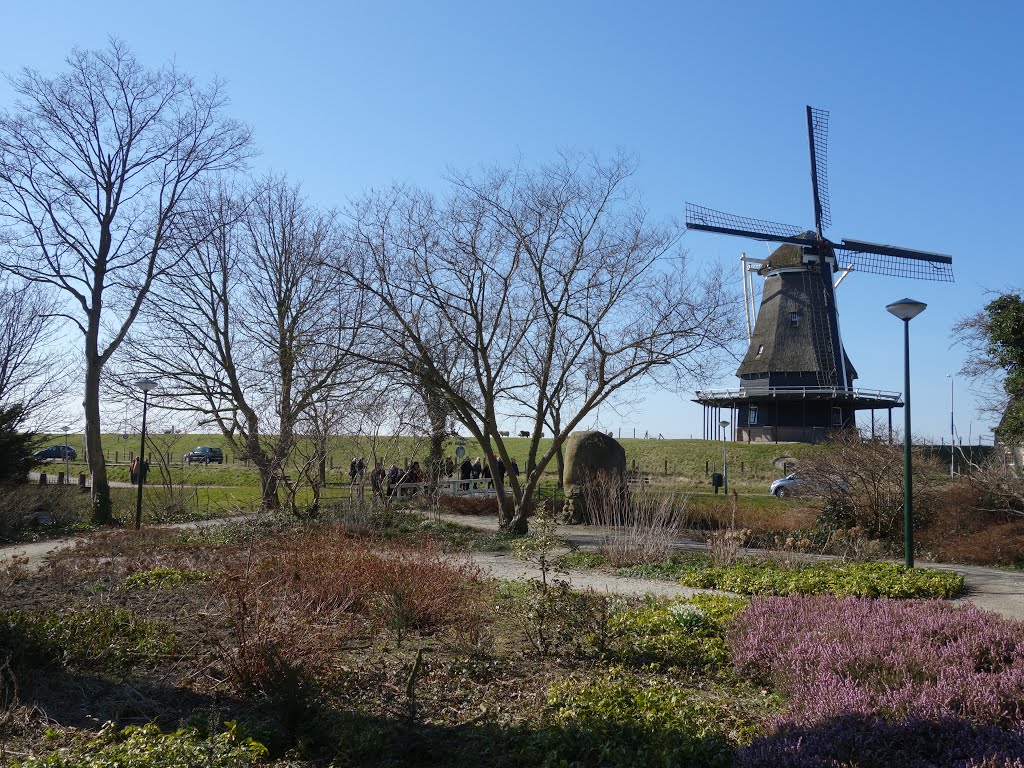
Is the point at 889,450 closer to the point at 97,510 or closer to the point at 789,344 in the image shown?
the point at 97,510

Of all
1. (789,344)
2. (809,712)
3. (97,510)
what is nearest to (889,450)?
(809,712)

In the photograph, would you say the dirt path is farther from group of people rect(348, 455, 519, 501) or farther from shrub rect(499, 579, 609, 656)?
group of people rect(348, 455, 519, 501)

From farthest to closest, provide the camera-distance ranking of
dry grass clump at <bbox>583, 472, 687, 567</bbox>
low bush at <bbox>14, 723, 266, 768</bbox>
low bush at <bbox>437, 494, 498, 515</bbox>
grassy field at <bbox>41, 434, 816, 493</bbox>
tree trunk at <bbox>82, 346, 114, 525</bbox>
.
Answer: grassy field at <bbox>41, 434, 816, 493</bbox> → low bush at <bbox>437, 494, 498, 515</bbox> → tree trunk at <bbox>82, 346, 114, 525</bbox> → dry grass clump at <bbox>583, 472, 687, 567</bbox> → low bush at <bbox>14, 723, 266, 768</bbox>

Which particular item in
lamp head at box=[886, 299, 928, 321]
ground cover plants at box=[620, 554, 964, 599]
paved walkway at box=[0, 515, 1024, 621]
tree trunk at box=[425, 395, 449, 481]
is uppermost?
lamp head at box=[886, 299, 928, 321]

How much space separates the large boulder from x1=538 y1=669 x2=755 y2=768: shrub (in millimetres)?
15162

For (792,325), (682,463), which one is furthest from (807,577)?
(792,325)

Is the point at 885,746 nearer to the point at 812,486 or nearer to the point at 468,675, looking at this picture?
the point at 468,675

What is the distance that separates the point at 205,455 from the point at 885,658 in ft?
172

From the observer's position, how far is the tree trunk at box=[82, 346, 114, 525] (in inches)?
816

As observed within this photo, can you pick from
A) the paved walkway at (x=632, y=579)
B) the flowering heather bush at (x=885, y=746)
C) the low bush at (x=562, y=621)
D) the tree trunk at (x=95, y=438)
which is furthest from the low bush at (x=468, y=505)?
the flowering heather bush at (x=885, y=746)

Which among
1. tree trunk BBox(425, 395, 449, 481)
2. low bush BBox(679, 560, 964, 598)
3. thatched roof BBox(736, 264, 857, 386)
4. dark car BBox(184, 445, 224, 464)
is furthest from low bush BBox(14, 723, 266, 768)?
dark car BBox(184, 445, 224, 464)

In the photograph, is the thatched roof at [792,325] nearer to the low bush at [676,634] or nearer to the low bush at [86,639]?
the low bush at [676,634]

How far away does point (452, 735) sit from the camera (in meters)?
5.06

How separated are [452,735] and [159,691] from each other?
2.24 m
